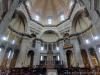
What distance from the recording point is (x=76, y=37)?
21.9 metres

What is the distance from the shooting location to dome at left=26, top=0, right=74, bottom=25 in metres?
26.7

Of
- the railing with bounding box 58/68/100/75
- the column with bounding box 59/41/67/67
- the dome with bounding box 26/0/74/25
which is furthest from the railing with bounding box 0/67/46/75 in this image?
the dome with bounding box 26/0/74/25

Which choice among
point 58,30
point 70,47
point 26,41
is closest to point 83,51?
point 70,47

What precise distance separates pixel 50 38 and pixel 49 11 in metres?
6.94

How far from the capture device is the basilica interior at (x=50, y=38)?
1939cm

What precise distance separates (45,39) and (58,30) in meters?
3.32

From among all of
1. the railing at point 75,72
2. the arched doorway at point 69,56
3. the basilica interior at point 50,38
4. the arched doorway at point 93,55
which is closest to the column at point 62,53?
the basilica interior at point 50,38

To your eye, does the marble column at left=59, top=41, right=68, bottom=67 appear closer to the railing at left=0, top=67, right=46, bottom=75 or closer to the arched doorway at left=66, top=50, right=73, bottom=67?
the arched doorway at left=66, top=50, right=73, bottom=67

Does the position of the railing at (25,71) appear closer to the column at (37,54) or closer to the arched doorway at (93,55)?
the column at (37,54)

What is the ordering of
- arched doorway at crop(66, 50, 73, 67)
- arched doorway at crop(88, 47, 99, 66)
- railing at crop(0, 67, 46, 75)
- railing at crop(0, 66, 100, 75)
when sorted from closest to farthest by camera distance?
railing at crop(0, 66, 100, 75) → railing at crop(0, 67, 46, 75) → arched doorway at crop(88, 47, 99, 66) → arched doorway at crop(66, 50, 73, 67)

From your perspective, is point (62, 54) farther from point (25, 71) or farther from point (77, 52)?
point (25, 71)

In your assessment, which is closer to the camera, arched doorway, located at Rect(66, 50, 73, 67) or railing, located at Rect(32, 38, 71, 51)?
arched doorway, located at Rect(66, 50, 73, 67)

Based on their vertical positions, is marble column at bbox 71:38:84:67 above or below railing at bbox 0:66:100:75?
above

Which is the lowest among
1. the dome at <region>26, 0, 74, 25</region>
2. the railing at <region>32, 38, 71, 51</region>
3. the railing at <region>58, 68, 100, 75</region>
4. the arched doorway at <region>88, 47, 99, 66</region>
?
the railing at <region>58, 68, 100, 75</region>
